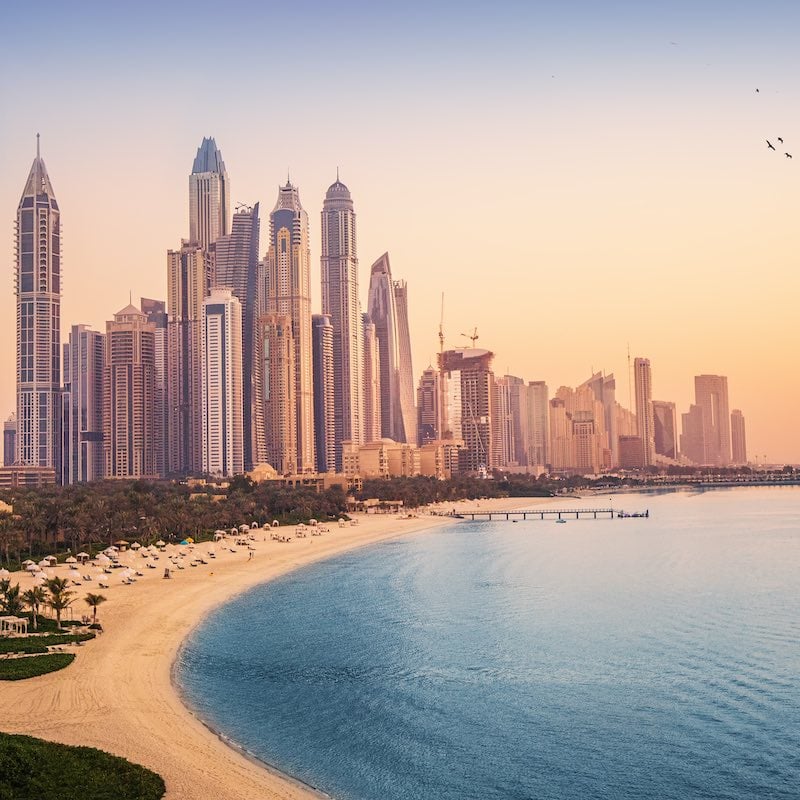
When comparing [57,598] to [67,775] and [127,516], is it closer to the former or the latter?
[67,775]

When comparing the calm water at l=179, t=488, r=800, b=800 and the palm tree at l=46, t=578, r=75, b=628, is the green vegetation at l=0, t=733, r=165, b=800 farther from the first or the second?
the palm tree at l=46, t=578, r=75, b=628

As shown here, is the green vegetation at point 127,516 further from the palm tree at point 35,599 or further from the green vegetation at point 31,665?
the green vegetation at point 31,665

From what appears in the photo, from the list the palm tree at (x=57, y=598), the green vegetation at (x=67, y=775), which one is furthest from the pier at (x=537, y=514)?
the green vegetation at (x=67, y=775)

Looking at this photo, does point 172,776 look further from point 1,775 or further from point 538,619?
point 538,619

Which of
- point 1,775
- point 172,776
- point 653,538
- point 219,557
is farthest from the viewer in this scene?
point 653,538

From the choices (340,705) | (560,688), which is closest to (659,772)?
(560,688)

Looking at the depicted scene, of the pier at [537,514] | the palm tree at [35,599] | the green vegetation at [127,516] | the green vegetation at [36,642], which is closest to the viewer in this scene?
the green vegetation at [36,642]
